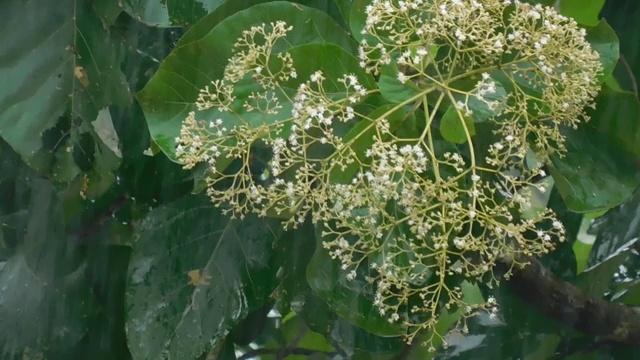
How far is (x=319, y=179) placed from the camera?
56 centimetres

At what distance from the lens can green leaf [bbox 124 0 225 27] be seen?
70 centimetres

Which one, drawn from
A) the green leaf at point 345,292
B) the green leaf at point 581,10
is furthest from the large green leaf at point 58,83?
the green leaf at point 581,10

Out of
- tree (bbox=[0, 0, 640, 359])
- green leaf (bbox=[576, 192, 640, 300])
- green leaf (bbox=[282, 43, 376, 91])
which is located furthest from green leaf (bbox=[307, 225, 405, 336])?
green leaf (bbox=[576, 192, 640, 300])

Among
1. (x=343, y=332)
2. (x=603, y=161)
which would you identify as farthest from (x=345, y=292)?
(x=603, y=161)

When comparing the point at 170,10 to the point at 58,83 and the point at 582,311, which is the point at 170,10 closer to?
the point at 58,83

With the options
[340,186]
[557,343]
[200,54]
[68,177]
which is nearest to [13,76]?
[68,177]

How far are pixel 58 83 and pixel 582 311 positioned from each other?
51cm

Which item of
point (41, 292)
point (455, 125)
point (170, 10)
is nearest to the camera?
point (455, 125)

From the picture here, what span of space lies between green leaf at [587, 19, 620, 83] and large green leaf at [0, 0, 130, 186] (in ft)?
1.30

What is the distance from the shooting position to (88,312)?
2.76 ft

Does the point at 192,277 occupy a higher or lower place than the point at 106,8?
lower

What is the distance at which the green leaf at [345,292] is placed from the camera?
2.13 ft

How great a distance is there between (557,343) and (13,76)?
549mm

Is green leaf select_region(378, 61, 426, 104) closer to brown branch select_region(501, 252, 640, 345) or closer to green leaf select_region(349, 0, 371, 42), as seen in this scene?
green leaf select_region(349, 0, 371, 42)
